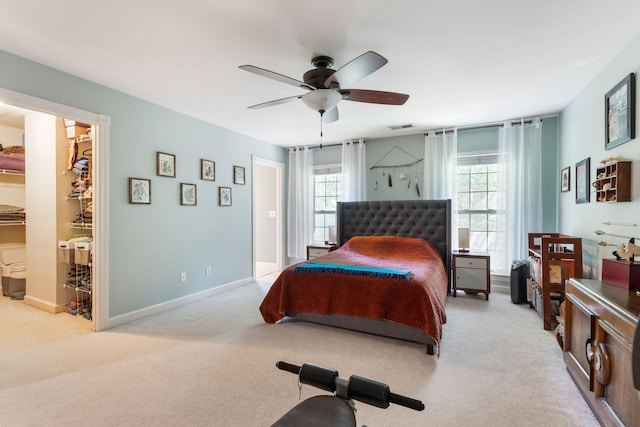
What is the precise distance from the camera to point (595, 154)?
2869 millimetres

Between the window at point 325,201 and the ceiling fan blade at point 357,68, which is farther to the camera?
the window at point 325,201

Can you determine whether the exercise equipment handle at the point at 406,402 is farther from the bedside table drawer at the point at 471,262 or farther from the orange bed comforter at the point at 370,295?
the bedside table drawer at the point at 471,262

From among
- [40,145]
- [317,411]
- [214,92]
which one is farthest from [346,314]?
[40,145]

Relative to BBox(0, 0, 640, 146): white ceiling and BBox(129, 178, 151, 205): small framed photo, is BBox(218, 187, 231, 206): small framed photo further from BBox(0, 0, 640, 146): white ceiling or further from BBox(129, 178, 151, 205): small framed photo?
BBox(0, 0, 640, 146): white ceiling

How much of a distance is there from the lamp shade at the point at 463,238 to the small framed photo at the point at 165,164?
4.05 m

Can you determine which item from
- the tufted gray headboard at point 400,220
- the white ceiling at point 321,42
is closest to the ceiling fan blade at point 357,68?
the white ceiling at point 321,42

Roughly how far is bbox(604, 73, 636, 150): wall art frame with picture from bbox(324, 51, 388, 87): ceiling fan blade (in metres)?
1.90

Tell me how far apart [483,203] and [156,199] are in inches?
180

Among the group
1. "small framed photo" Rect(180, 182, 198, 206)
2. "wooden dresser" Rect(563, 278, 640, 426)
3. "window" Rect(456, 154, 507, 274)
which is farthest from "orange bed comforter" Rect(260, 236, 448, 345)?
"small framed photo" Rect(180, 182, 198, 206)

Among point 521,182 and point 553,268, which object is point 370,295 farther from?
→ point 521,182

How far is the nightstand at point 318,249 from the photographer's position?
5.22 m

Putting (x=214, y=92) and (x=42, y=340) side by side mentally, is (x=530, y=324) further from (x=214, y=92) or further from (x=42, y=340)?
(x=42, y=340)

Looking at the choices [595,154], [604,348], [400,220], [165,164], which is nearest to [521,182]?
[595,154]

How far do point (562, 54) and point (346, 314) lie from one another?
9.51 ft
